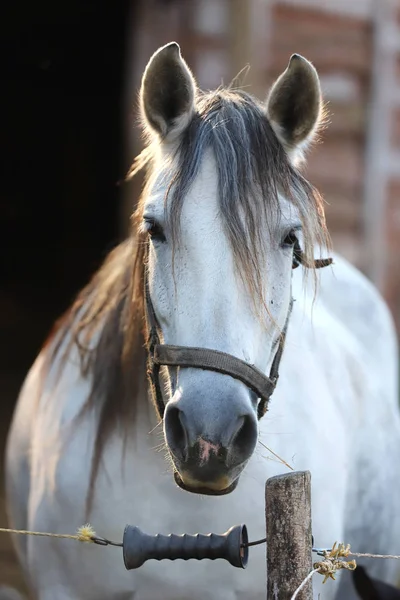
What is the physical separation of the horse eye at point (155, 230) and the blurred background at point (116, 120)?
61cm

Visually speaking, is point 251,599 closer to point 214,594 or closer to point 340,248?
point 214,594

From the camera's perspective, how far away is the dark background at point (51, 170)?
363 inches

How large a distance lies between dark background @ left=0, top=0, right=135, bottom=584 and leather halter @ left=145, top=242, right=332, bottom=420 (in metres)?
7.05

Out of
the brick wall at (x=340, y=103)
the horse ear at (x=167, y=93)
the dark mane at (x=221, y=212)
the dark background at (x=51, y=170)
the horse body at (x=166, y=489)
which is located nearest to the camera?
the dark mane at (x=221, y=212)

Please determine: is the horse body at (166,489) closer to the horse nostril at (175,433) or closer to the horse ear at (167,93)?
the horse nostril at (175,433)

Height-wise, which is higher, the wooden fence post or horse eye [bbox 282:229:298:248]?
horse eye [bbox 282:229:298:248]

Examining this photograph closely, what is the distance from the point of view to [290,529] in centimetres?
149

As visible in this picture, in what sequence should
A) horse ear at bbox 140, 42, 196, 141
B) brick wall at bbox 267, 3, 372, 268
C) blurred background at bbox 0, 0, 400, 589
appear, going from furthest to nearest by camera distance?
brick wall at bbox 267, 3, 372, 268, blurred background at bbox 0, 0, 400, 589, horse ear at bbox 140, 42, 196, 141

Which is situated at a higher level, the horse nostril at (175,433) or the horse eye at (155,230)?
the horse eye at (155,230)

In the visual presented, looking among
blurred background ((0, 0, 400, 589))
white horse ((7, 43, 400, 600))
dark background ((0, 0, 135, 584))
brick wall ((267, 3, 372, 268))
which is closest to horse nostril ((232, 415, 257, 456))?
white horse ((7, 43, 400, 600))

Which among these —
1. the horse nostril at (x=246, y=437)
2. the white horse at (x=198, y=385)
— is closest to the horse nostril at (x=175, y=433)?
the white horse at (x=198, y=385)

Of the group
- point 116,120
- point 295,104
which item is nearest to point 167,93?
point 295,104

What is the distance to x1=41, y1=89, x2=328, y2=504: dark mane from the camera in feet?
5.68

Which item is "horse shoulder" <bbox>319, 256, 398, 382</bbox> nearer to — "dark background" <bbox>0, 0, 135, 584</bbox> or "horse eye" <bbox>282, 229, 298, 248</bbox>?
"horse eye" <bbox>282, 229, 298, 248</bbox>
